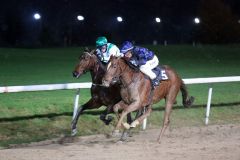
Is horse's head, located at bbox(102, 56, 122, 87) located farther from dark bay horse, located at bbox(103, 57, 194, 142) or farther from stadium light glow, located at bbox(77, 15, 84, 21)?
stadium light glow, located at bbox(77, 15, 84, 21)

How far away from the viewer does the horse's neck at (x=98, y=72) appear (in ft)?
32.5

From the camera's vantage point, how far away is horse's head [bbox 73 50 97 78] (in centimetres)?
984

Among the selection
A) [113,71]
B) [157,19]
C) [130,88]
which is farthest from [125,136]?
[157,19]

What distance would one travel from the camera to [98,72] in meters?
9.96

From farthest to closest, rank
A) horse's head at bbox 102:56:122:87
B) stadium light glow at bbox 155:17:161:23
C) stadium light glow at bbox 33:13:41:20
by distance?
1. stadium light glow at bbox 155:17:161:23
2. stadium light glow at bbox 33:13:41:20
3. horse's head at bbox 102:56:122:87

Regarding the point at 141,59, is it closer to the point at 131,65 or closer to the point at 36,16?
the point at 131,65

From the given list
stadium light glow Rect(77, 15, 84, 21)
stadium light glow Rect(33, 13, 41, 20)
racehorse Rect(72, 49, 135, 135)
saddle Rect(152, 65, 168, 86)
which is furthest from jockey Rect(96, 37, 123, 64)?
stadium light glow Rect(77, 15, 84, 21)

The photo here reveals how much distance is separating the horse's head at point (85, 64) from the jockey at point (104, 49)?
0.14 meters

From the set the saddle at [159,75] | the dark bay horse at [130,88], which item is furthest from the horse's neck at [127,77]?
the saddle at [159,75]

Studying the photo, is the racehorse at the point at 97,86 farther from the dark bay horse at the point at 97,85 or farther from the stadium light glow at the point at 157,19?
the stadium light glow at the point at 157,19

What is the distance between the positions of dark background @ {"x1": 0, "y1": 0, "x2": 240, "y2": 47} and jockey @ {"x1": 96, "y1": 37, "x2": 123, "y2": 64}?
131 ft

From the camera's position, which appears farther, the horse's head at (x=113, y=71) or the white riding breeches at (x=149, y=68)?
the white riding breeches at (x=149, y=68)

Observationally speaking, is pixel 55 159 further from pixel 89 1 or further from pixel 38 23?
pixel 89 1

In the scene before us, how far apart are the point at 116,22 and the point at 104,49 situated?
5255 cm
